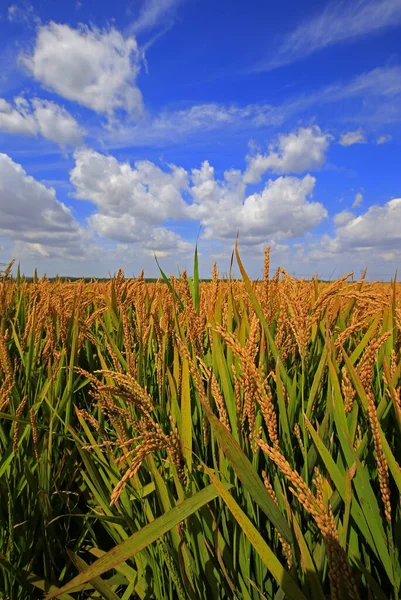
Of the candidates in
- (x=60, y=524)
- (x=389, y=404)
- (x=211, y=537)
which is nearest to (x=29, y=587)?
(x=60, y=524)

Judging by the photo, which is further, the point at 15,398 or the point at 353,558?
the point at 15,398

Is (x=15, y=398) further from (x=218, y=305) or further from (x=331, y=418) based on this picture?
(x=331, y=418)

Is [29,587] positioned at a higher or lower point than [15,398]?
lower

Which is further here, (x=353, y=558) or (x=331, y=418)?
(x=331, y=418)

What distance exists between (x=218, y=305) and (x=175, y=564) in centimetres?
99

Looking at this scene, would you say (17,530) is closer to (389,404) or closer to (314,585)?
(314,585)

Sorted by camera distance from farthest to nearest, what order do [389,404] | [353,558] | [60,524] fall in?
[60,524]
[389,404]
[353,558]

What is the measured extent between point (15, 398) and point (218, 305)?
1.05m

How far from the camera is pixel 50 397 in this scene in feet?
5.49

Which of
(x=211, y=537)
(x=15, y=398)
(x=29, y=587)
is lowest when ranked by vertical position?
(x=29, y=587)

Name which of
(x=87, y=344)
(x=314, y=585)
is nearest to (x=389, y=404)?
(x=314, y=585)

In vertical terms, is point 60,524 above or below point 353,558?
below

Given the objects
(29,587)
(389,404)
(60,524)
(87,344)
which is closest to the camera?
(389,404)

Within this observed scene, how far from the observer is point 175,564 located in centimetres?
108
